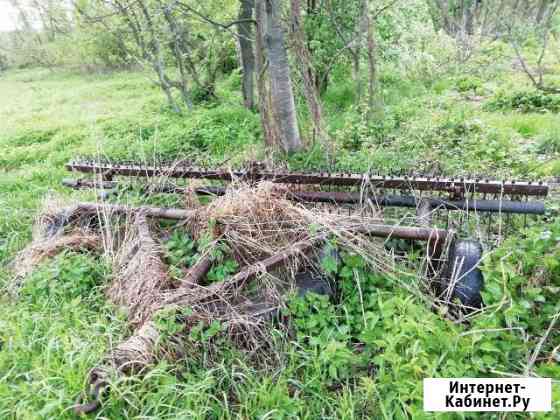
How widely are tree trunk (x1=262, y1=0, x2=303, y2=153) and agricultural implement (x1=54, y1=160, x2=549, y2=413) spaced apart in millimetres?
1318

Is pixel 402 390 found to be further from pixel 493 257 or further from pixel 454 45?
pixel 454 45

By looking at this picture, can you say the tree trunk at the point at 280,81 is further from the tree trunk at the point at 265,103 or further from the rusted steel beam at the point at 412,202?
the rusted steel beam at the point at 412,202

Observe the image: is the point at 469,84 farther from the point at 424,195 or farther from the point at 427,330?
the point at 427,330

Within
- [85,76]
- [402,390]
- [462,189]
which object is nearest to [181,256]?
[402,390]

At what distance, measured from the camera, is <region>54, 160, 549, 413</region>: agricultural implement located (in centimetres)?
258

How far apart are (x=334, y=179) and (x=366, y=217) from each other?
1.64 ft

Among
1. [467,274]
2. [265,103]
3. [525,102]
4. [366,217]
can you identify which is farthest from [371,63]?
[467,274]

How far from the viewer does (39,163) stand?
23.5 feet

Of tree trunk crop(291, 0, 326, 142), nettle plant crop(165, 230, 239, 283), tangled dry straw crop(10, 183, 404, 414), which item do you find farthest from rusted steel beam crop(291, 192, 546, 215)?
tree trunk crop(291, 0, 326, 142)

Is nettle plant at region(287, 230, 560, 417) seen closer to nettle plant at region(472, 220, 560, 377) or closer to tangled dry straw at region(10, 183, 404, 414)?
nettle plant at region(472, 220, 560, 377)

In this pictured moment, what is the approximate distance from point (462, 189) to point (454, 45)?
8.06m

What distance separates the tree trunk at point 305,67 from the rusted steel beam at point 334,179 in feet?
4.42

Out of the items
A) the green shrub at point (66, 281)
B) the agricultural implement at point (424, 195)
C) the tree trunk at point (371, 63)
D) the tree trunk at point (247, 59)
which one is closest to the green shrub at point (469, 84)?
the tree trunk at point (371, 63)

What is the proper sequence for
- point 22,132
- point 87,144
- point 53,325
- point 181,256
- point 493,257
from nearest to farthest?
point 493,257, point 53,325, point 181,256, point 87,144, point 22,132
